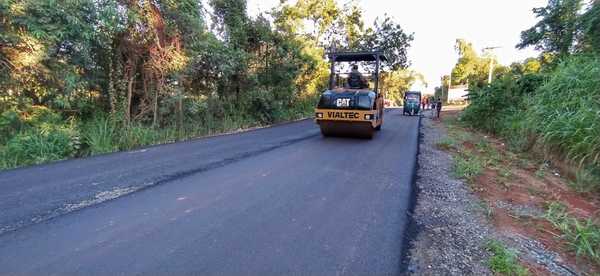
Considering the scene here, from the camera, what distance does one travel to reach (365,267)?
235 cm

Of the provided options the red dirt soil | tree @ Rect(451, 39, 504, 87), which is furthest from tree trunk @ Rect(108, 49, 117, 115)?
tree @ Rect(451, 39, 504, 87)

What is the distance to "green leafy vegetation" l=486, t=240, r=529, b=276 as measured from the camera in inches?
92.4

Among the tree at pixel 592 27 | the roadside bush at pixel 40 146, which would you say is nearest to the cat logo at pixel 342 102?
the roadside bush at pixel 40 146

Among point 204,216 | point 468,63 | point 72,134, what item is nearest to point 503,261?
point 204,216

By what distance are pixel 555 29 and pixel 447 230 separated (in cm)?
1879

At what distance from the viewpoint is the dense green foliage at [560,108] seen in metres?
5.38

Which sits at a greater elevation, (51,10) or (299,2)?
(299,2)

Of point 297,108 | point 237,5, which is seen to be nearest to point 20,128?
point 237,5

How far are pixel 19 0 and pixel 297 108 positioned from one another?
1399 cm

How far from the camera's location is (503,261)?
2.45 meters

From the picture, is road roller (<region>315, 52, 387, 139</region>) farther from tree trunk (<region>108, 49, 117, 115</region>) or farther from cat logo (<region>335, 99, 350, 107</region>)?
tree trunk (<region>108, 49, 117, 115</region>)

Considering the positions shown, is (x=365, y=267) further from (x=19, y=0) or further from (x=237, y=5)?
(x=237, y=5)

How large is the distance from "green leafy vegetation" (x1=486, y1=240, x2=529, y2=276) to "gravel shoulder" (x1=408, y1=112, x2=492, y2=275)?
58 millimetres

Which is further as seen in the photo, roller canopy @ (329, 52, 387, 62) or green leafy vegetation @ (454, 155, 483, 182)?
roller canopy @ (329, 52, 387, 62)
